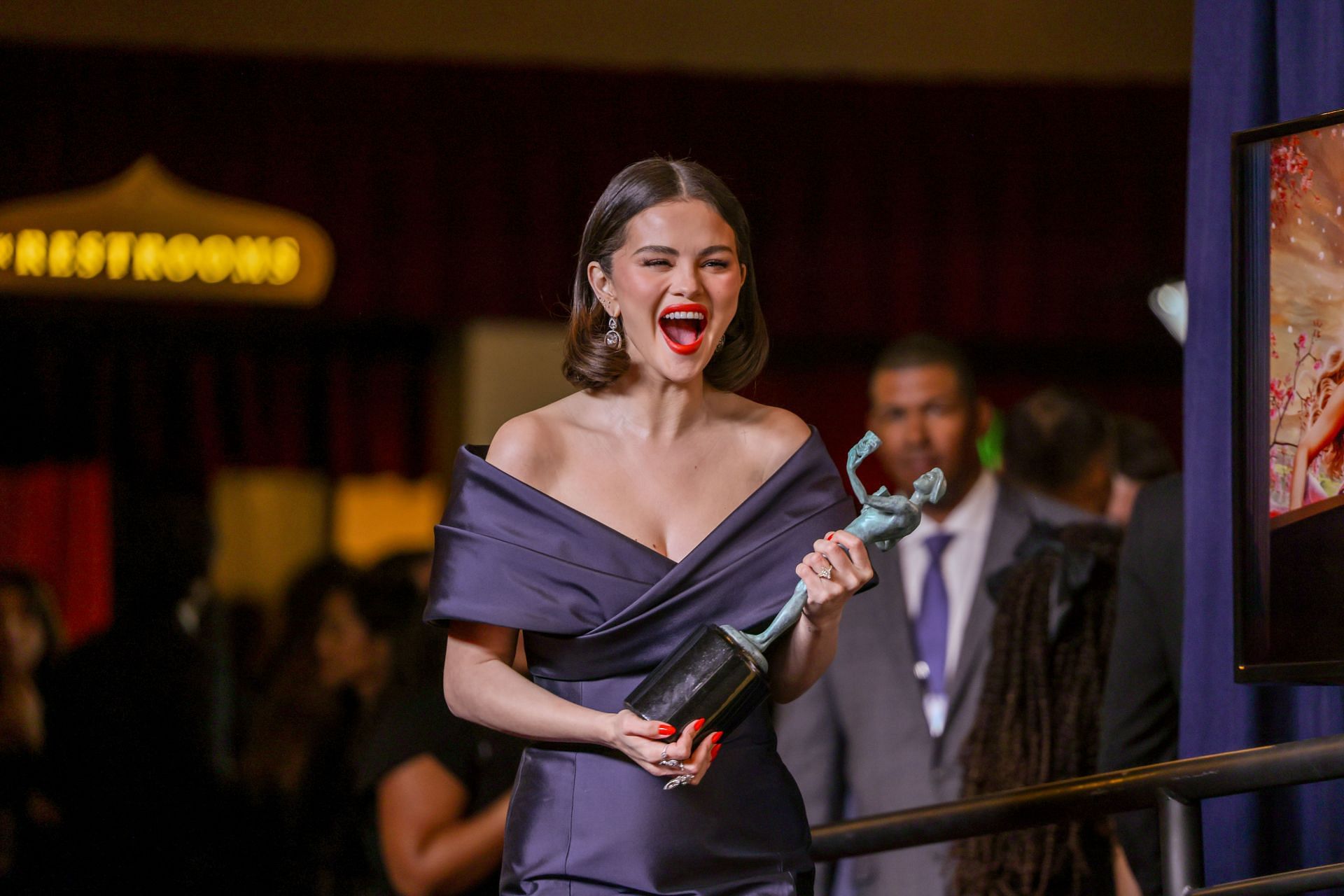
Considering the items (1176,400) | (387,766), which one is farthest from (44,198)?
(1176,400)

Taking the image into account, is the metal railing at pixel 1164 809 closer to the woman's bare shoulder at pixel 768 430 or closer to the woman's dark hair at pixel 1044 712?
the woman's bare shoulder at pixel 768 430

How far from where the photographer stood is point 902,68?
7.03 metres

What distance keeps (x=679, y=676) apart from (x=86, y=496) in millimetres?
6762

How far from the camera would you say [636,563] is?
5.83 feet

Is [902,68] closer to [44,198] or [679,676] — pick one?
[44,198]

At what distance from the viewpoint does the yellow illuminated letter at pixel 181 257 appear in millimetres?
6812

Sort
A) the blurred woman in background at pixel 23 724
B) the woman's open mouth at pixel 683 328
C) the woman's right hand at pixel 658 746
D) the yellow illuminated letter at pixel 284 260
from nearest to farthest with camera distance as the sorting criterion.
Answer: the woman's right hand at pixel 658 746 → the woman's open mouth at pixel 683 328 → the blurred woman in background at pixel 23 724 → the yellow illuminated letter at pixel 284 260

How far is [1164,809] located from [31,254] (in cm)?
620

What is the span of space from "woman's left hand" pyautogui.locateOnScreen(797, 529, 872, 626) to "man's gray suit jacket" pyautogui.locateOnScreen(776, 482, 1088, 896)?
4.53ft

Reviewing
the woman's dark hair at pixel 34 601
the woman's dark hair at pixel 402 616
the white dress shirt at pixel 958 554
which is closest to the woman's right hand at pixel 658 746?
the woman's dark hair at pixel 402 616

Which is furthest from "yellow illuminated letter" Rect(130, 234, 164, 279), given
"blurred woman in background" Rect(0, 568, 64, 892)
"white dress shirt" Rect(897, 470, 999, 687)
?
"white dress shirt" Rect(897, 470, 999, 687)

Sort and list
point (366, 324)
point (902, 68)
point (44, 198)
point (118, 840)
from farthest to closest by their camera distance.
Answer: point (366, 324), point (902, 68), point (44, 198), point (118, 840)

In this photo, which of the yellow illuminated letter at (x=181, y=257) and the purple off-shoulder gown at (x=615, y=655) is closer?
the purple off-shoulder gown at (x=615, y=655)

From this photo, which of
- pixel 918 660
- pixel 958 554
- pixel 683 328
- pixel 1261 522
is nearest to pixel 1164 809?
pixel 1261 522
